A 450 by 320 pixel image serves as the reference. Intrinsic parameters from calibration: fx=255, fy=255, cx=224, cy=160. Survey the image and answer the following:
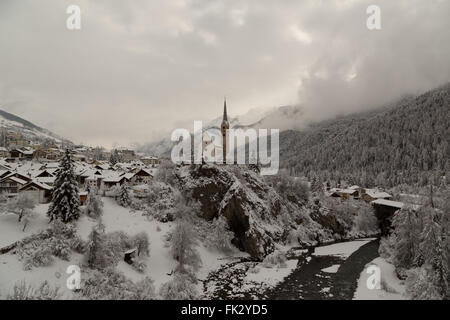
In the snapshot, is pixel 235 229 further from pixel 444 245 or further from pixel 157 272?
pixel 444 245

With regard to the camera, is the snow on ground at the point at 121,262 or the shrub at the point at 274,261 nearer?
the snow on ground at the point at 121,262

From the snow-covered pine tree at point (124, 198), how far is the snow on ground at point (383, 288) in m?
41.3

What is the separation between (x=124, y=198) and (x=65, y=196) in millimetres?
15435

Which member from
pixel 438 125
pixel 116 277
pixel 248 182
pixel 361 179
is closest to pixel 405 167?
pixel 361 179

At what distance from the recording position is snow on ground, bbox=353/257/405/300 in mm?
30706

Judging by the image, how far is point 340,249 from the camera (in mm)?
54125

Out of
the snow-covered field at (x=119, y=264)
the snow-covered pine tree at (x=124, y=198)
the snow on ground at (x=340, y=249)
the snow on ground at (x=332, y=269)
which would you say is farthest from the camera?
the snow-covered pine tree at (x=124, y=198)

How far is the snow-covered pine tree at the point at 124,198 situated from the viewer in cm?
5081

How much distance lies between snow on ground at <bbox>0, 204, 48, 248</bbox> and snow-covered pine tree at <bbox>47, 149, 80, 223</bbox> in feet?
5.11

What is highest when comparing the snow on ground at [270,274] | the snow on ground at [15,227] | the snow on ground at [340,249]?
the snow on ground at [15,227]

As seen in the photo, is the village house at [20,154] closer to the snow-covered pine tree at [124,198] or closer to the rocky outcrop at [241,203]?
the snow-covered pine tree at [124,198]

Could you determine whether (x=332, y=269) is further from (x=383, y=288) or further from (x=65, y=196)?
(x=65, y=196)

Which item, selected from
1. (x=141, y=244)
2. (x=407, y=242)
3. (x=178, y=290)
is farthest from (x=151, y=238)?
(x=407, y=242)

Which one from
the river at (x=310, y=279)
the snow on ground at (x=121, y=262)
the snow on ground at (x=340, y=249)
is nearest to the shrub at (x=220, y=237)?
the snow on ground at (x=121, y=262)
